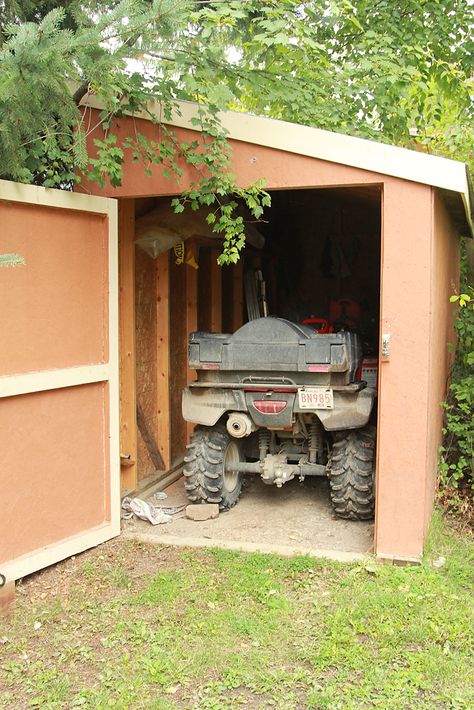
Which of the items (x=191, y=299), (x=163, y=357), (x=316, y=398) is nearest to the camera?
(x=316, y=398)

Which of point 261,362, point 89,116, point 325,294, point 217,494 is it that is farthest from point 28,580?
point 325,294

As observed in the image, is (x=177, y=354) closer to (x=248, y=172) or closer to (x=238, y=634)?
(x=248, y=172)

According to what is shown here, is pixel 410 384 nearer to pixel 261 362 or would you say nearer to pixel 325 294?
pixel 261 362

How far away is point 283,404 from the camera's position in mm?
5219

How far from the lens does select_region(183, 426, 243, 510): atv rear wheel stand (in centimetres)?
548

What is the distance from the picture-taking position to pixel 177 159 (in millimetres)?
4738

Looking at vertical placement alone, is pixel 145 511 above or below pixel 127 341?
below

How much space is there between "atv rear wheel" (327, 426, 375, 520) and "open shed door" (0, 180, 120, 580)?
1.68 meters

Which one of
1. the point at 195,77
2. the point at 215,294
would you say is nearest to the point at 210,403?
the point at 195,77

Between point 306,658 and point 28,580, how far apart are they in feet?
6.17

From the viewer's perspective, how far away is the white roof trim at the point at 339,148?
4.20m

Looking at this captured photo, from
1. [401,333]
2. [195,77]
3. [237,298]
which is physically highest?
[195,77]

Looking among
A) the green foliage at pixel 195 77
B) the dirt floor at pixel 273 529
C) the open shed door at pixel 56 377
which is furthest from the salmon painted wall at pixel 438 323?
the open shed door at pixel 56 377

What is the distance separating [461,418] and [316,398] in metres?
1.59
